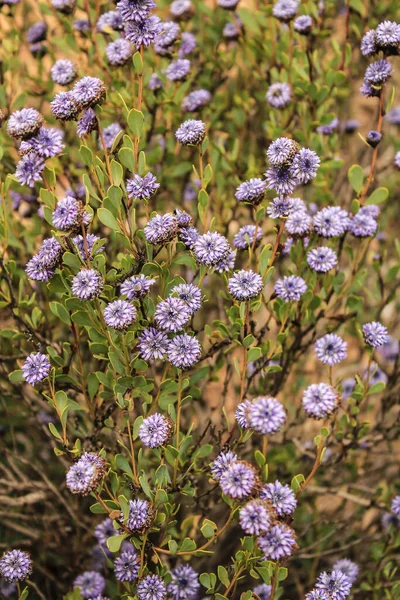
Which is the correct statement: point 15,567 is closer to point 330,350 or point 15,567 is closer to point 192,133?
point 330,350

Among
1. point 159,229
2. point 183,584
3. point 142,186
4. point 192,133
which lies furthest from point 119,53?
point 183,584

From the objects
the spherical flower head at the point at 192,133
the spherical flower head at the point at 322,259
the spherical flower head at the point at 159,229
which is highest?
the spherical flower head at the point at 192,133

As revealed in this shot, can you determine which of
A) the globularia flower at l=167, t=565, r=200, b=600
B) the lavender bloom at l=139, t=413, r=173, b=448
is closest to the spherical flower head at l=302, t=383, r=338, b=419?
the lavender bloom at l=139, t=413, r=173, b=448

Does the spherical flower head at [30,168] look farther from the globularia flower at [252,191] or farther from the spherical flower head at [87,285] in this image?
the globularia flower at [252,191]

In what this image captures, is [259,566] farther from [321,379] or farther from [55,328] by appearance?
→ [321,379]

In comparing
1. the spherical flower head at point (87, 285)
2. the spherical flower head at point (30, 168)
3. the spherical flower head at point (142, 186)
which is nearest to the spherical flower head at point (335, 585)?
the spherical flower head at point (87, 285)

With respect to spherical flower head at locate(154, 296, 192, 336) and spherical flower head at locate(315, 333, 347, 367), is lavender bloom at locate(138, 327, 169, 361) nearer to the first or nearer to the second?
spherical flower head at locate(154, 296, 192, 336)
